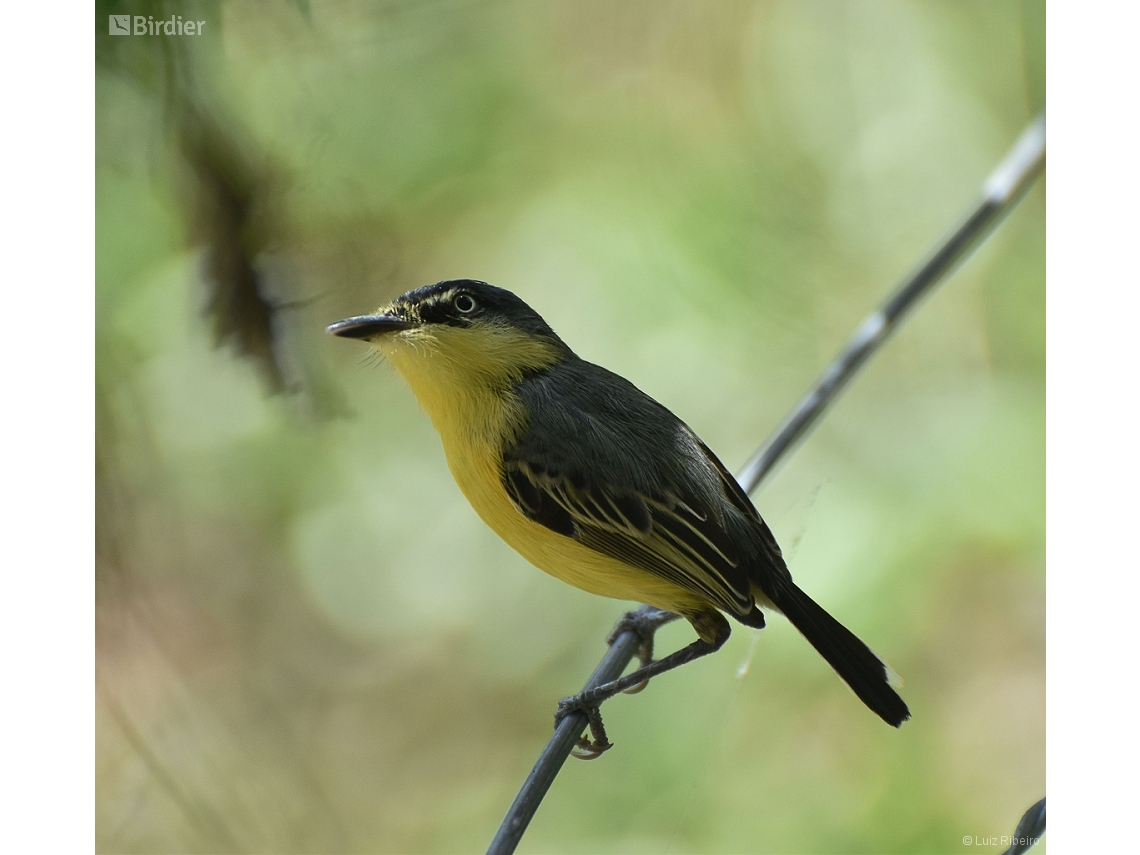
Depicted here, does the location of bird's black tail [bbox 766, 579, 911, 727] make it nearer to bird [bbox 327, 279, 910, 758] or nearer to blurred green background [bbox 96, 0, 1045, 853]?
bird [bbox 327, 279, 910, 758]

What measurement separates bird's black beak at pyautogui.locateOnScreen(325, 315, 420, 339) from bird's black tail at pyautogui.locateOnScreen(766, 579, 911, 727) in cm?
78

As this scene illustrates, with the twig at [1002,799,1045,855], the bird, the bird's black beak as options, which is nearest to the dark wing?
the bird

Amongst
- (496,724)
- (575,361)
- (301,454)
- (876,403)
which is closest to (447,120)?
(575,361)

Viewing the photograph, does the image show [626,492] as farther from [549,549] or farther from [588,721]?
[588,721]

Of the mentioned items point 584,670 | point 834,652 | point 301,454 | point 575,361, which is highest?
point 575,361

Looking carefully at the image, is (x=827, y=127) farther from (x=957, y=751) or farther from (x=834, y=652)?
(x=957, y=751)

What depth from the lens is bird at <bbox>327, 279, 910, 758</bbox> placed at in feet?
5.33

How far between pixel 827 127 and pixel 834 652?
3.42 feet

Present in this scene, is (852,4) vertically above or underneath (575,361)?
above

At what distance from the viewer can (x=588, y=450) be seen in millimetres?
1664

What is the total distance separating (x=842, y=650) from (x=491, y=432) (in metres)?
0.71

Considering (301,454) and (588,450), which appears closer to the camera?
(588,450)

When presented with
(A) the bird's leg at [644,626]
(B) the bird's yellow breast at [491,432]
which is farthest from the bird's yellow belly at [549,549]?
(A) the bird's leg at [644,626]

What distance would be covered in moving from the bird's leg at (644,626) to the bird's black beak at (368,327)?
2.46ft
